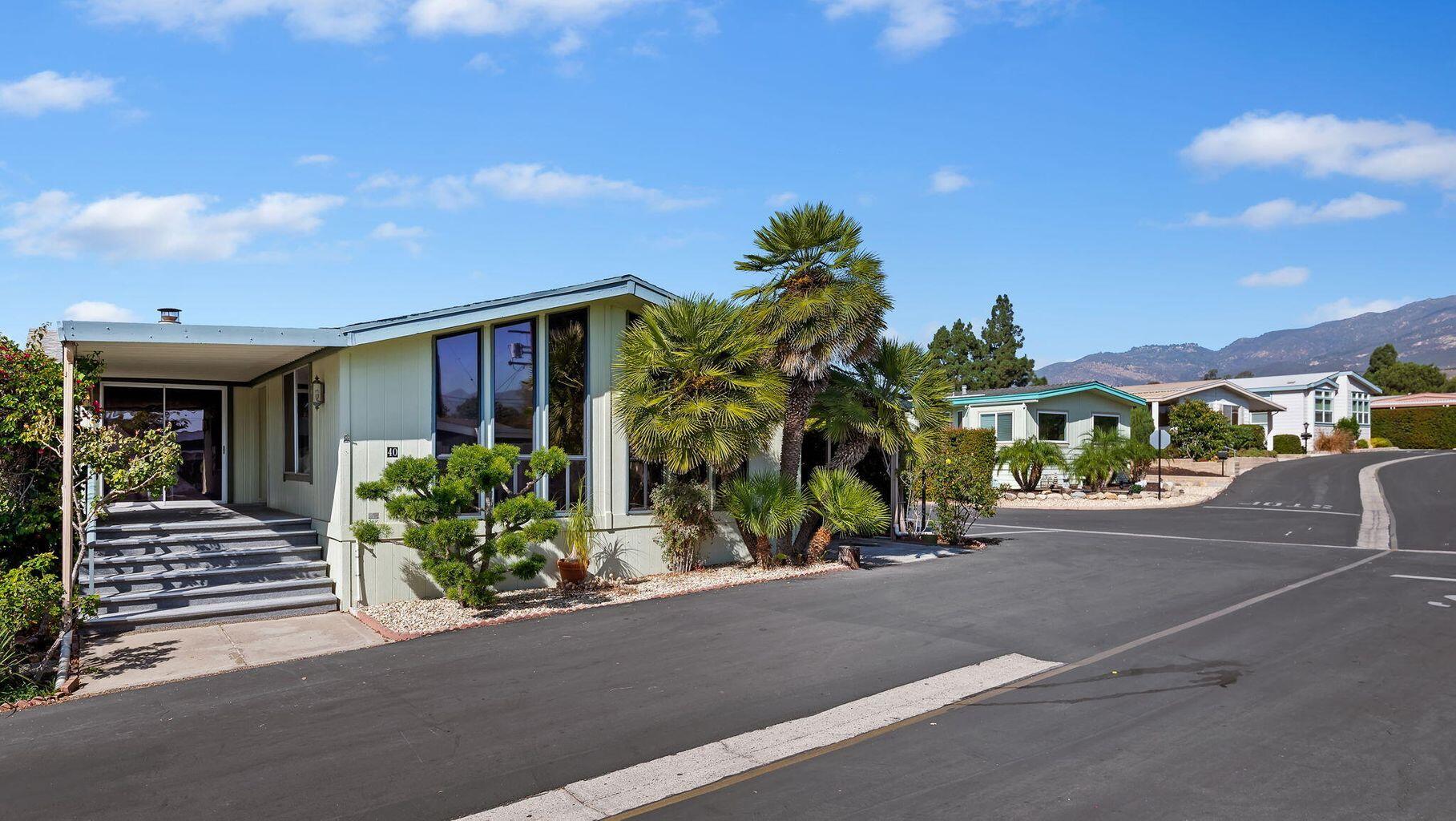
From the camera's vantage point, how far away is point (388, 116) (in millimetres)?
14102

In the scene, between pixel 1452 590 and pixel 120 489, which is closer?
pixel 120 489

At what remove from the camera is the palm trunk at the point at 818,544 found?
43.8ft

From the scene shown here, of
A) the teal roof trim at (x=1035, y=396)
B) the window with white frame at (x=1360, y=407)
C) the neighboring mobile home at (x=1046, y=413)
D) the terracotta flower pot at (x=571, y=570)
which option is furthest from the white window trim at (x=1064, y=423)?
the window with white frame at (x=1360, y=407)

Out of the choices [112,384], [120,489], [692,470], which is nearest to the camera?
[120,489]

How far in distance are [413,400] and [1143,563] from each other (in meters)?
11.1

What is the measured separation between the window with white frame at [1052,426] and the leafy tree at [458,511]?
22.5 metres

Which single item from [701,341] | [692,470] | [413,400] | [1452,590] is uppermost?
[701,341]

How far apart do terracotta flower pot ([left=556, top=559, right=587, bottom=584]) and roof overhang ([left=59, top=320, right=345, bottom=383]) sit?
3.91 meters

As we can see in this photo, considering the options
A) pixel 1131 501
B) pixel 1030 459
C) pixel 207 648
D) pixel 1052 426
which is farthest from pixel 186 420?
pixel 1052 426

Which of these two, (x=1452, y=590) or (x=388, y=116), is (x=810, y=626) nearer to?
(x=1452, y=590)

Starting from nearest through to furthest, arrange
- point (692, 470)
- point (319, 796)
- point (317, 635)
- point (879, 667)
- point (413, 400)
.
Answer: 1. point (319, 796)
2. point (879, 667)
3. point (317, 635)
4. point (413, 400)
5. point (692, 470)

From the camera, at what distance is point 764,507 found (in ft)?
41.5

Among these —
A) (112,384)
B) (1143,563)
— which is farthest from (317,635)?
(1143,563)

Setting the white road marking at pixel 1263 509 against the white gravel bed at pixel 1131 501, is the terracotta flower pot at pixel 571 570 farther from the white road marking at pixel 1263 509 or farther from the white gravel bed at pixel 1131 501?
the white road marking at pixel 1263 509
